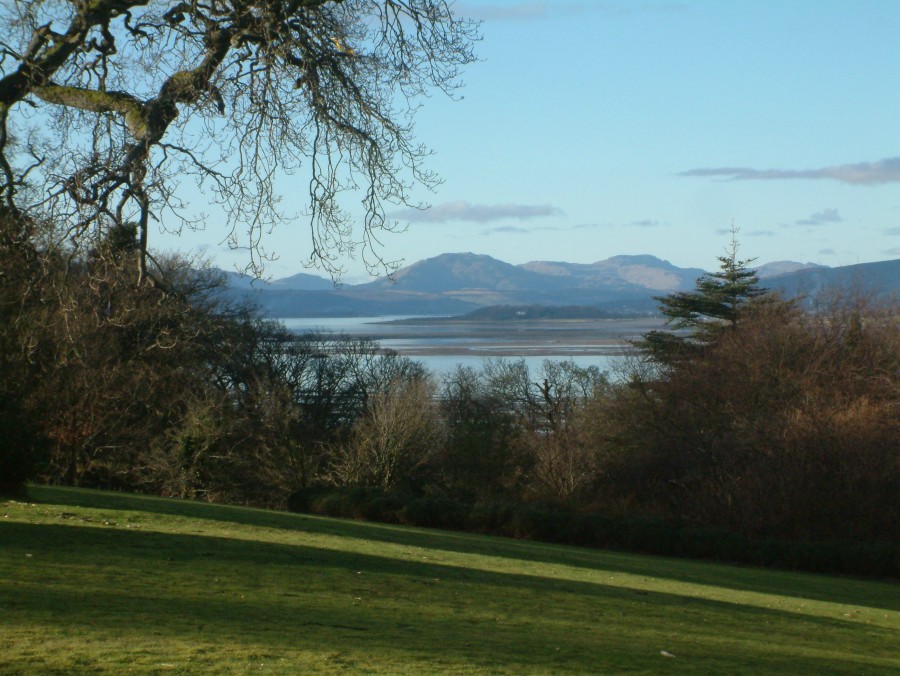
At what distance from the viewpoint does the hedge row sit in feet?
96.8

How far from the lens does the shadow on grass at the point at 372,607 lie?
8367 mm

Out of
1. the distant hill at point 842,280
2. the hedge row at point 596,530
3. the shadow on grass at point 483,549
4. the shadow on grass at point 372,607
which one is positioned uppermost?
the distant hill at point 842,280

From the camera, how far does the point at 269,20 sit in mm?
7914

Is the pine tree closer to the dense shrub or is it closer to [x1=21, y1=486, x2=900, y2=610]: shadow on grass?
the dense shrub

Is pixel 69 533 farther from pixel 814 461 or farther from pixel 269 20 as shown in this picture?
pixel 814 461

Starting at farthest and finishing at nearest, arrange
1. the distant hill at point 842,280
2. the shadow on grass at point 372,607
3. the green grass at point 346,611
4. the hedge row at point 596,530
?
the distant hill at point 842,280
the hedge row at point 596,530
the shadow on grass at point 372,607
the green grass at point 346,611

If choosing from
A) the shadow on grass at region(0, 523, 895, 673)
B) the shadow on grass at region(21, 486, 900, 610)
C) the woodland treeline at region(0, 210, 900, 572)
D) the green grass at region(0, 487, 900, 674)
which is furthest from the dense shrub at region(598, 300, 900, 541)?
the shadow on grass at region(0, 523, 895, 673)

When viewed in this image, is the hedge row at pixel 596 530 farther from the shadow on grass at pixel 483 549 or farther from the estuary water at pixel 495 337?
the estuary water at pixel 495 337

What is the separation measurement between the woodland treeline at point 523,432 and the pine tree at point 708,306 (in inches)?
37.1

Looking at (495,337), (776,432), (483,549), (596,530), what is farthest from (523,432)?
(495,337)

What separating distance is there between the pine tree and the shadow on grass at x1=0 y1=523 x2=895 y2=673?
40.4 metres

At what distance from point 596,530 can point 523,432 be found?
14.9 meters

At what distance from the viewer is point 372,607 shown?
404 inches

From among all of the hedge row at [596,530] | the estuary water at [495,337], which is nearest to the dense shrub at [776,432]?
the hedge row at [596,530]
